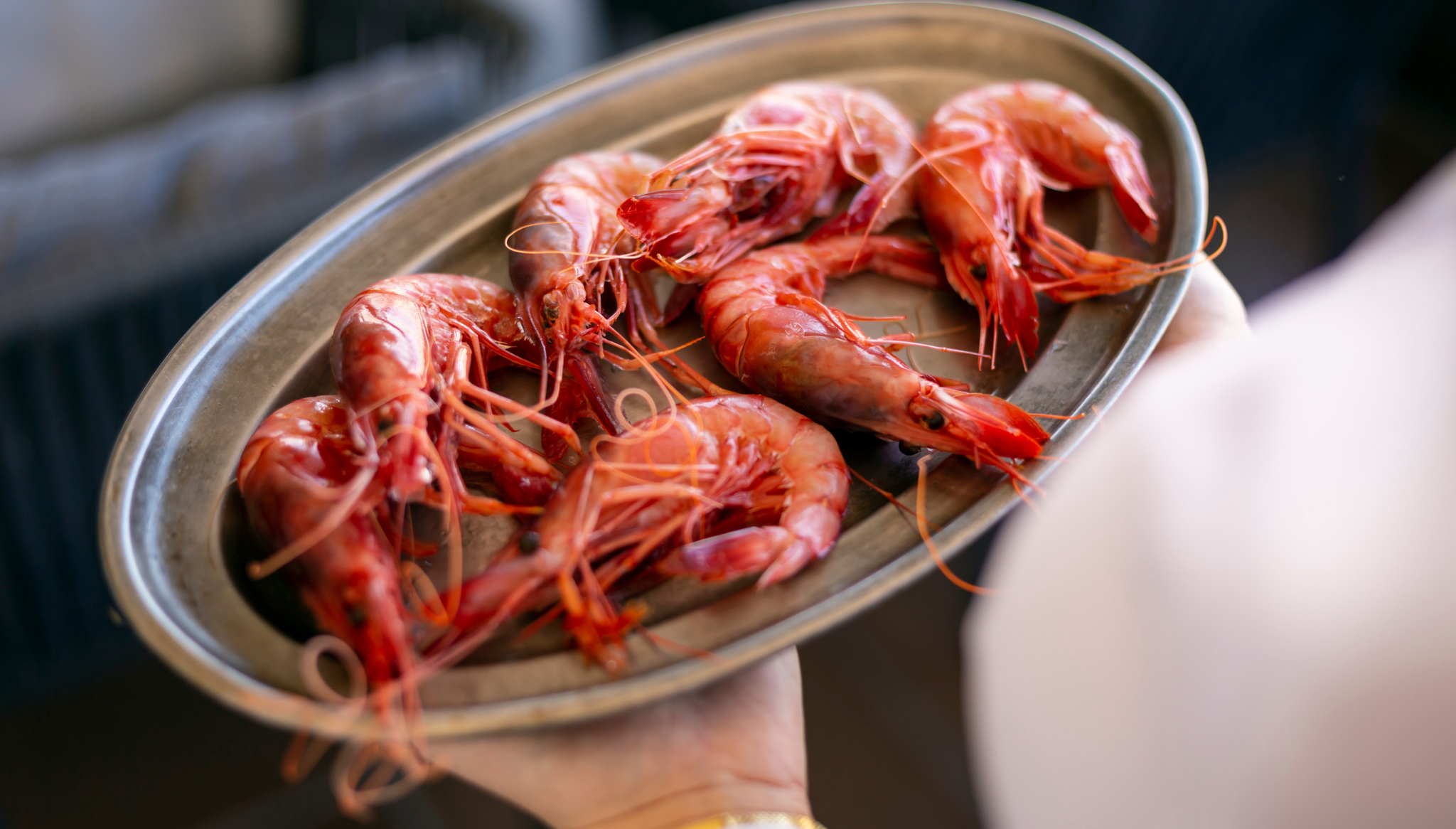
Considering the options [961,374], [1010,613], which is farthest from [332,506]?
[961,374]

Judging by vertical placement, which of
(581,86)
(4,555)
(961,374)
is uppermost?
(581,86)

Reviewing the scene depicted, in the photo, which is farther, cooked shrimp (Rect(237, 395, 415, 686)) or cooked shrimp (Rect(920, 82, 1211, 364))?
cooked shrimp (Rect(920, 82, 1211, 364))

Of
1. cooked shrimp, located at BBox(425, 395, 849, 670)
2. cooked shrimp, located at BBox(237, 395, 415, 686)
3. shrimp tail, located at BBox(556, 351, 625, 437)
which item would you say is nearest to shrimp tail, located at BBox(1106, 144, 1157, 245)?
cooked shrimp, located at BBox(425, 395, 849, 670)

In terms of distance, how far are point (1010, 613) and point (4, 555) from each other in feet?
7.63

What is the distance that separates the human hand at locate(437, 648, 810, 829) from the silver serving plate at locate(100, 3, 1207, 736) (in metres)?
0.14

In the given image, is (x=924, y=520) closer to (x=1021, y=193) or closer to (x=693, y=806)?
(x=693, y=806)

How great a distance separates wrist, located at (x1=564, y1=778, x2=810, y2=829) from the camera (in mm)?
1159

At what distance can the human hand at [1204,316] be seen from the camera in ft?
5.13

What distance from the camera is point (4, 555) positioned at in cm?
221

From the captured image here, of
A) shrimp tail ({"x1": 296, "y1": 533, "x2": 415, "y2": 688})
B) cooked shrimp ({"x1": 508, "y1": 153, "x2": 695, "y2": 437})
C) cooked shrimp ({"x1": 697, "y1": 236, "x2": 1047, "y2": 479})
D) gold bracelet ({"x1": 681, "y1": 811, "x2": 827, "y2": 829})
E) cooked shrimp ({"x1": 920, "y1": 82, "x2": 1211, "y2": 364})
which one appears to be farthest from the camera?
cooked shrimp ({"x1": 920, "y1": 82, "x2": 1211, "y2": 364})

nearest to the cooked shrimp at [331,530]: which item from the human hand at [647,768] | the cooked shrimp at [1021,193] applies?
the human hand at [647,768]

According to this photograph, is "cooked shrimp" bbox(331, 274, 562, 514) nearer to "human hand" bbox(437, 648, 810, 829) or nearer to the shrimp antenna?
"human hand" bbox(437, 648, 810, 829)

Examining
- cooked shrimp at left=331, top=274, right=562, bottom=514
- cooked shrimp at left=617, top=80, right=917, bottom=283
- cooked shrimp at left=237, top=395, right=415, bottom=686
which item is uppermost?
cooked shrimp at left=617, top=80, right=917, bottom=283

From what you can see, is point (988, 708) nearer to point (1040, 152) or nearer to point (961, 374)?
point (961, 374)
